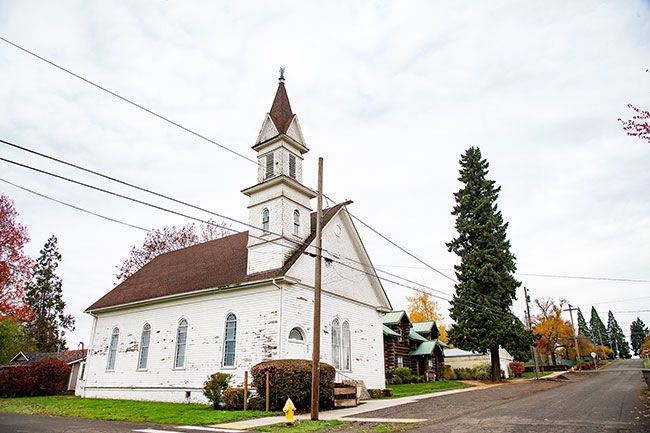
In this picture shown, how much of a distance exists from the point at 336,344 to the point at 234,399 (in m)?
6.38

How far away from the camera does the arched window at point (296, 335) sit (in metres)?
19.9

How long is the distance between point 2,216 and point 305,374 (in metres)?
29.7

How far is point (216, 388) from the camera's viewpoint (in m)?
18.7

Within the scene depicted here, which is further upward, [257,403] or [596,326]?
[596,326]

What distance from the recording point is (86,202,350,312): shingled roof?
22453 mm

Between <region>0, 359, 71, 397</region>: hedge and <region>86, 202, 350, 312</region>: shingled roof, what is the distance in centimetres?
719

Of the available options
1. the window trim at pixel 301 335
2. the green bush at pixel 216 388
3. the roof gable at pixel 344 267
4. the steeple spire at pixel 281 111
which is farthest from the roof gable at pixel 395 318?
the green bush at pixel 216 388

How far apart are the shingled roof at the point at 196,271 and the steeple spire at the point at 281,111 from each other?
5122 mm

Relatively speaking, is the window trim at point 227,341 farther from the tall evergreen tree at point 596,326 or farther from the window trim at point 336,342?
the tall evergreen tree at point 596,326

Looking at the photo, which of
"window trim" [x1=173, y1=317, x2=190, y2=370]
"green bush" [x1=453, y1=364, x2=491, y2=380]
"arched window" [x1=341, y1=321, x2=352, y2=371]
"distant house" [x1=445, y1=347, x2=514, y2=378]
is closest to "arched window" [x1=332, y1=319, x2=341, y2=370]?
"arched window" [x1=341, y1=321, x2=352, y2=371]

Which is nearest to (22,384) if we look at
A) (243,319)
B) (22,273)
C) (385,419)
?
(22,273)

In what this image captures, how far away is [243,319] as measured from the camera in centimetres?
2067

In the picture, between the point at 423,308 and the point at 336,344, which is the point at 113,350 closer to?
the point at 336,344

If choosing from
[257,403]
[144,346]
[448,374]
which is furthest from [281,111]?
[448,374]
